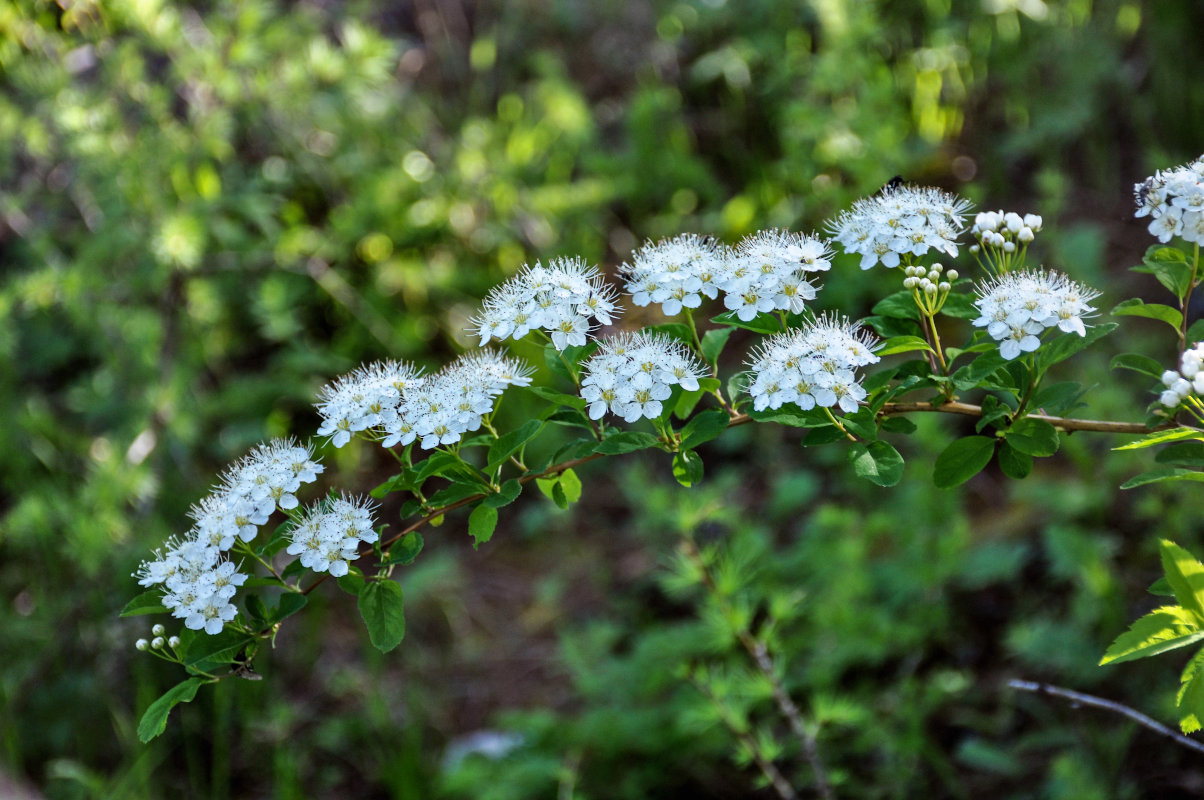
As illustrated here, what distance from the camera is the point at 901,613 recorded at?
2230 mm

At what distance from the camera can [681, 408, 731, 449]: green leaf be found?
40.8 inches

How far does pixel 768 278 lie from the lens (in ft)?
3.25

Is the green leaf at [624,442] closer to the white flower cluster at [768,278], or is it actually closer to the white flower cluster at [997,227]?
the white flower cluster at [768,278]

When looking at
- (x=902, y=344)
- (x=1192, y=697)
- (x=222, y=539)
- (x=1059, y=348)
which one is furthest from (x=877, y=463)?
(x=222, y=539)

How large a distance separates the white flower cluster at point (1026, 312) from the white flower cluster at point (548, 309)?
0.39m

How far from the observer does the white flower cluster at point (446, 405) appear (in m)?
0.99

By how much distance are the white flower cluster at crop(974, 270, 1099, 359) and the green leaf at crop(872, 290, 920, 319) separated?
10 cm

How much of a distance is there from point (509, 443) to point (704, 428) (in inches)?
8.3

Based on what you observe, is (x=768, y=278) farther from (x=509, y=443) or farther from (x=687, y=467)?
(x=509, y=443)

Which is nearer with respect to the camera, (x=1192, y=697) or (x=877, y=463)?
(x=1192, y=697)

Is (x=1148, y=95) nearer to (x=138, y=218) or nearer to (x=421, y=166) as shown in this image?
(x=421, y=166)

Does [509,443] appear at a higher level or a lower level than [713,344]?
lower

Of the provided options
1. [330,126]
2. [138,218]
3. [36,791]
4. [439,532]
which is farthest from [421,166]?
[36,791]

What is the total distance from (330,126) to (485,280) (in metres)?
0.79
